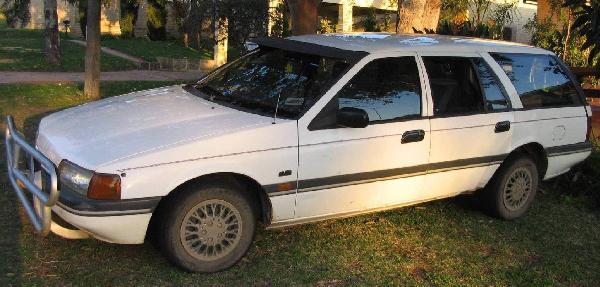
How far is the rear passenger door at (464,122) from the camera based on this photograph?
16.7 ft

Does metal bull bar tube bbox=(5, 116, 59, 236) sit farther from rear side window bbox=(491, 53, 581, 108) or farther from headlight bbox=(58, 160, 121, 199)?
rear side window bbox=(491, 53, 581, 108)

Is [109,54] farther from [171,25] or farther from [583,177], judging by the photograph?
[583,177]

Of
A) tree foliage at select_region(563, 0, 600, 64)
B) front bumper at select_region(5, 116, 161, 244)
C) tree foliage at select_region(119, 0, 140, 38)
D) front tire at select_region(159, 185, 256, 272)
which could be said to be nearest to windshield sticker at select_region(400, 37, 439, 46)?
front tire at select_region(159, 185, 256, 272)

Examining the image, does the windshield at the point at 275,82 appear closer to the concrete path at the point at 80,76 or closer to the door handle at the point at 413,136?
the door handle at the point at 413,136

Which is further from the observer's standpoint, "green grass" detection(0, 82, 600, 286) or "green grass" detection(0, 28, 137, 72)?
"green grass" detection(0, 28, 137, 72)

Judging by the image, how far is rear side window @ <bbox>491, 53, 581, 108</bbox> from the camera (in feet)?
18.5

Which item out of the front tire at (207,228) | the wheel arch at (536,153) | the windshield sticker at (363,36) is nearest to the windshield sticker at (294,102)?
the front tire at (207,228)

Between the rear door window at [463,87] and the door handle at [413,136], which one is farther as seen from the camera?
the rear door window at [463,87]

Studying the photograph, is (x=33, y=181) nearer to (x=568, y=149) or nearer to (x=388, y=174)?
(x=388, y=174)

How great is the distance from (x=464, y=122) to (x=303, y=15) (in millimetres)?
5260

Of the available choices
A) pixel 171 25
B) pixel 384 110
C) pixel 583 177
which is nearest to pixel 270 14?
pixel 583 177

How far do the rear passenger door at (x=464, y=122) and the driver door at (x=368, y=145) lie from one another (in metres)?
0.14

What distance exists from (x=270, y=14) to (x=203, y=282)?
13291 millimetres

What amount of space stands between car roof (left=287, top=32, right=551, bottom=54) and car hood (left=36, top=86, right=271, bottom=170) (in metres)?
1.08
